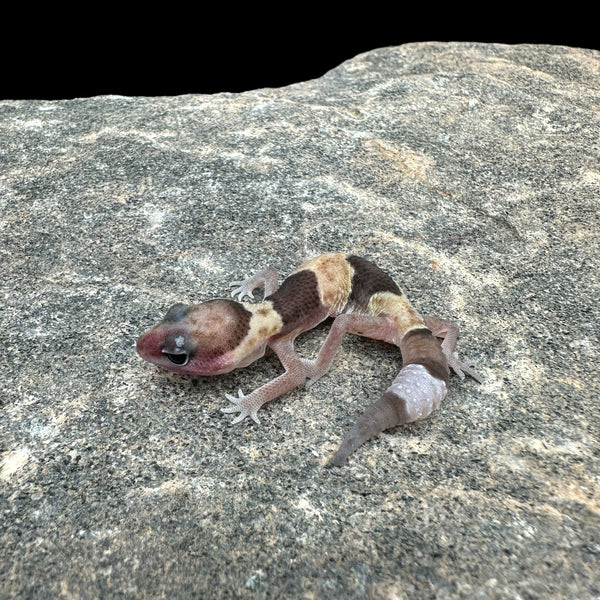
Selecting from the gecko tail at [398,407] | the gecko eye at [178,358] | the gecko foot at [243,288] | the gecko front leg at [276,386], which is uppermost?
the gecko eye at [178,358]

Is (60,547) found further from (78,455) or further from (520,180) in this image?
(520,180)

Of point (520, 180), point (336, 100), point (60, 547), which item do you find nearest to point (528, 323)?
point (520, 180)

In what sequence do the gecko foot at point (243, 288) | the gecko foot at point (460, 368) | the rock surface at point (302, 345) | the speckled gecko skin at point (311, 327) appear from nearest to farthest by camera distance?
the rock surface at point (302, 345), the speckled gecko skin at point (311, 327), the gecko foot at point (460, 368), the gecko foot at point (243, 288)

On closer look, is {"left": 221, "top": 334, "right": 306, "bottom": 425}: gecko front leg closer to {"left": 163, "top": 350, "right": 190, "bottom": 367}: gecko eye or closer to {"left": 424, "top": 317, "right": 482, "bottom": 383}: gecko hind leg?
{"left": 163, "top": 350, "right": 190, "bottom": 367}: gecko eye

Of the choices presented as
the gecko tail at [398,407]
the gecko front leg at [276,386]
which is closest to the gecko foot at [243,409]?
the gecko front leg at [276,386]

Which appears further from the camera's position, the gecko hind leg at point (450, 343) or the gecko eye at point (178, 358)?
the gecko hind leg at point (450, 343)

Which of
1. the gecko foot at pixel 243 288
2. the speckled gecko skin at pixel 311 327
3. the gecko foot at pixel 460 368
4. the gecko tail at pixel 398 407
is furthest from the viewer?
the gecko foot at pixel 243 288

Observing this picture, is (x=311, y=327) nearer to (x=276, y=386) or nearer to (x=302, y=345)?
(x=302, y=345)

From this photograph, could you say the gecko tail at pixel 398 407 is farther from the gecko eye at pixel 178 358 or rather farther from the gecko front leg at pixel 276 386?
the gecko eye at pixel 178 358

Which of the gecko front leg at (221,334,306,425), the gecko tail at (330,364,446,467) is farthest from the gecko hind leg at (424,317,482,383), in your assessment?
the gecko front leg at (221,334,306,425)
